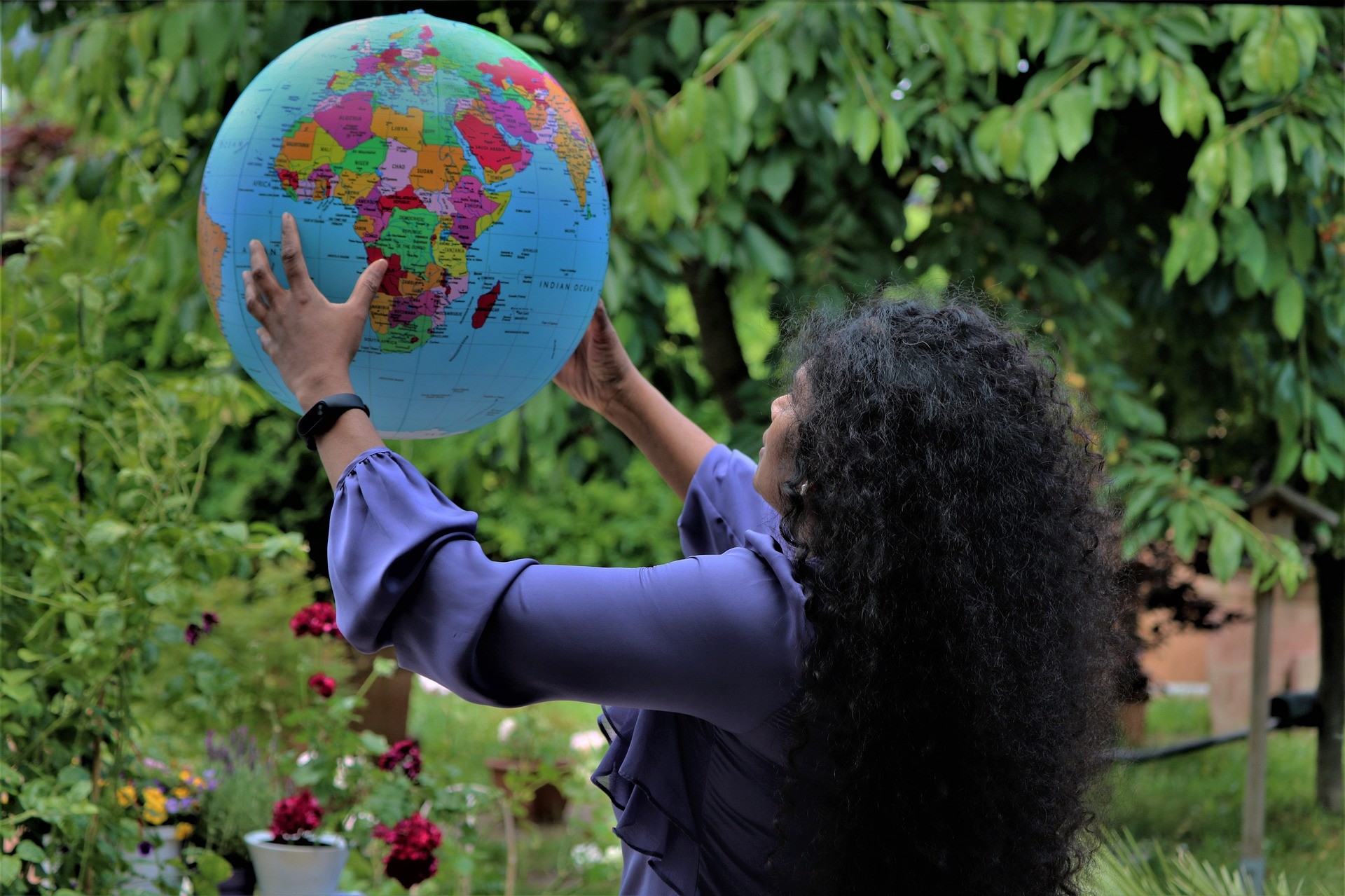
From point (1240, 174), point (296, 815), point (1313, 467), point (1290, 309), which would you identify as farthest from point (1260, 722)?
point (296, 815)

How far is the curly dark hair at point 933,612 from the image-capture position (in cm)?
123

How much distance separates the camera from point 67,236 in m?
3.05

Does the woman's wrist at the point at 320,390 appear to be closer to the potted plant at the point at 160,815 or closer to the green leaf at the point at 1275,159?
the potted plant at the point at 160,815

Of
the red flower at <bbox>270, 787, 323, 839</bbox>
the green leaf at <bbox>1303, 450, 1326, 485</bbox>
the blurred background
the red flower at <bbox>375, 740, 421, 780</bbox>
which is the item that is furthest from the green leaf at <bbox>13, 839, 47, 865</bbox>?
the green leaf at <bbox>1303, 450, 1326, 485</bbox>

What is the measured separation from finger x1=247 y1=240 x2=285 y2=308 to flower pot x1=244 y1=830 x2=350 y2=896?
157 cm

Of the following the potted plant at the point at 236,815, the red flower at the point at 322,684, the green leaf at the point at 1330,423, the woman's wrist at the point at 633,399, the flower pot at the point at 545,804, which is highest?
the woman's wrist at the point at 633,399

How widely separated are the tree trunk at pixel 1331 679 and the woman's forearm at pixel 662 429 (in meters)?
3.75

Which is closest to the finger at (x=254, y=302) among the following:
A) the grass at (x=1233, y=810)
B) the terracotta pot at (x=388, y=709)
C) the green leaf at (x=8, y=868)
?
the green leaf at (x=8, y=868)

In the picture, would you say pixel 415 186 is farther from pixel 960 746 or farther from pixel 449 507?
pixel 960 746

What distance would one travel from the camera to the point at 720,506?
182 cm

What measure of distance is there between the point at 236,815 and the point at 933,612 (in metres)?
2.17

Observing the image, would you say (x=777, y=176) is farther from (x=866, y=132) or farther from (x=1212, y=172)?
(x=1212, y=172)

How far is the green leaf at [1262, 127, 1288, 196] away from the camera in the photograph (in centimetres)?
268

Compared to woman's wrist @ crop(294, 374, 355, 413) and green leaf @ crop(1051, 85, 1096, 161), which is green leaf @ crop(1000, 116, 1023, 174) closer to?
green leaf @ crop(1051, 85, 1096, 161)
